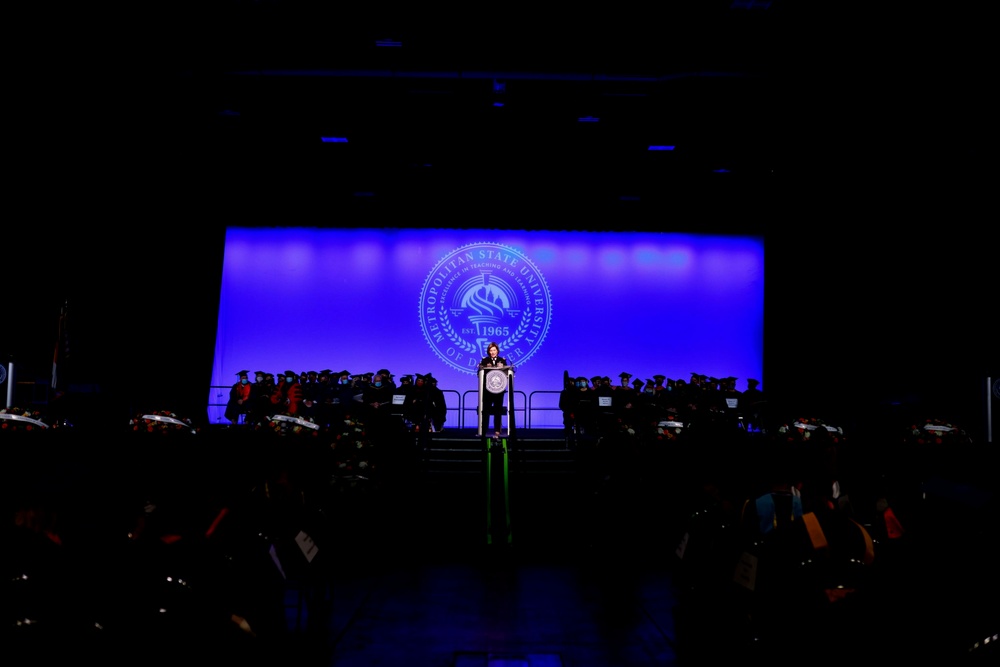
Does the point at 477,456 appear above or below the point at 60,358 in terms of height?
below

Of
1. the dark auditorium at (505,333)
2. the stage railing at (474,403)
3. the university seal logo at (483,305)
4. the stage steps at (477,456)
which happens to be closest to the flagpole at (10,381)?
the dark auditorium at (505,333)

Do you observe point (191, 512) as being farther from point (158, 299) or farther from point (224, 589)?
point (158, 299)

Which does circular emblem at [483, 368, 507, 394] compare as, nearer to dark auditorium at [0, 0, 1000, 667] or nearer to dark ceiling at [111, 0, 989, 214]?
dark auditorium at [0, 0, 1000, 667]

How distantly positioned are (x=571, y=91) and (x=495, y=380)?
5420mm

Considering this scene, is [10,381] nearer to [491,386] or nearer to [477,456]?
[477,456]

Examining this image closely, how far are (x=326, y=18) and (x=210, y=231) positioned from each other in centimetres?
1030

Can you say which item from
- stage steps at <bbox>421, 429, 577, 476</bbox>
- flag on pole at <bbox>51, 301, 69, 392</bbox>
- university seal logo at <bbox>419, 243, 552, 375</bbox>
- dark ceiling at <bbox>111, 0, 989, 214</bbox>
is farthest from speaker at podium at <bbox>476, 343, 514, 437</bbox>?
flag on pole at <bbox>51, 301, 69, 392</bbox>

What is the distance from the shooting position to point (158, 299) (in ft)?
60.7

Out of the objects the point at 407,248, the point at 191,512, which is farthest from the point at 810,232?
the point at 191,512

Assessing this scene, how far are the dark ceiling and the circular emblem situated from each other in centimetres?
487

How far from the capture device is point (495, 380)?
35.2 feet

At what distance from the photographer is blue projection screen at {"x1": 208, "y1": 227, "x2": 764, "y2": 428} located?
1992 centimetres

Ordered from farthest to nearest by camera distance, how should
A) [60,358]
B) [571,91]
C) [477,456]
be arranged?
[60,358] → [477,456] → [571,91]

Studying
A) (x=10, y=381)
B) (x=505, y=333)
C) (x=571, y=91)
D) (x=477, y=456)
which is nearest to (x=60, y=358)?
(x=10, y=381)
